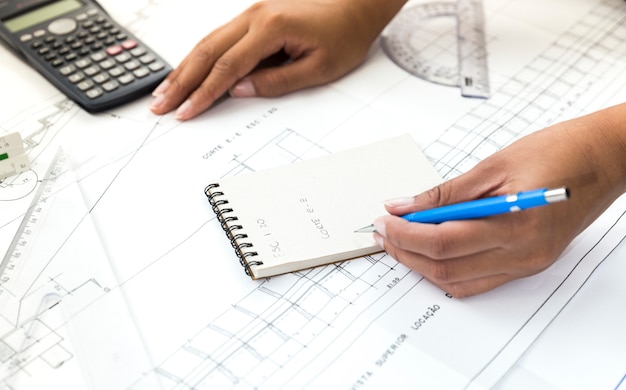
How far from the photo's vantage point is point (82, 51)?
88cm

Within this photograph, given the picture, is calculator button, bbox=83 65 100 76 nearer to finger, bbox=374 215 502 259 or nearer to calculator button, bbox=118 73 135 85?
calculator button, bbox=118 73 135 85

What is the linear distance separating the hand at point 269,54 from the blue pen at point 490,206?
1.01ft

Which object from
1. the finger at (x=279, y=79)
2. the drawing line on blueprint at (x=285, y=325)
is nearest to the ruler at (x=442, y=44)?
the finger at (x=279, y=79)

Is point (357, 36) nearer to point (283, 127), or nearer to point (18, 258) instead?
point (283, 127)

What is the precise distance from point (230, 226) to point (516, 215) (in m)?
Result: 0.27

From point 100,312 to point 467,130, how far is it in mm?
466

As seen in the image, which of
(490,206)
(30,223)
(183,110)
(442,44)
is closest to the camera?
(490,206)

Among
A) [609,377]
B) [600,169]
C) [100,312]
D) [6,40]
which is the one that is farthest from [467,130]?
[6,40]

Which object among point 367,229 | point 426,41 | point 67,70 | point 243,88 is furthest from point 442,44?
point 67,70

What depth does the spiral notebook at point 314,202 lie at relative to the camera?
0.65 metres

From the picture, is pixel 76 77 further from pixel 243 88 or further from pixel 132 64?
pixel 243 88

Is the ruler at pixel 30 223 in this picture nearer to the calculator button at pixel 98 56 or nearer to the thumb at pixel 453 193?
the calculator button at pixel 98 56

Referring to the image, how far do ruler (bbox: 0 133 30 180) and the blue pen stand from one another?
1.43ft

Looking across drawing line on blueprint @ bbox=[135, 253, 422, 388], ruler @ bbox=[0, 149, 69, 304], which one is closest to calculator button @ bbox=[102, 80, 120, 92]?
ruler @ bbox=[0, 149, 69, 304]
